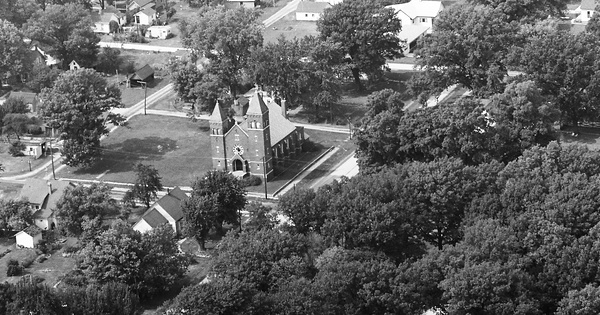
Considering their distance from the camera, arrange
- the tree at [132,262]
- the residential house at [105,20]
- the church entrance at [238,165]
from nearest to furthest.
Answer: the tree at [132,262]
the church entrance at [238,165]
the residential house at [105,20]

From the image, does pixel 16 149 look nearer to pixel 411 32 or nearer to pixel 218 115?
pixel 218 115

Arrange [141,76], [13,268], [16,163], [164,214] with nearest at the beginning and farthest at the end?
[13,268] → [164,214] → [16,163] → [141,76]

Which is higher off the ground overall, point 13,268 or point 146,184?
→ point 146,184

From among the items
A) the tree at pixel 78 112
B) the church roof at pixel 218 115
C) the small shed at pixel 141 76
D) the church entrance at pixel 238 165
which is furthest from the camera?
the small shed at pixel 141 76

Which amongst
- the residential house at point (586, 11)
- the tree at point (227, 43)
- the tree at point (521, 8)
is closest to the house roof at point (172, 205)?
the tree at point (227, 43)

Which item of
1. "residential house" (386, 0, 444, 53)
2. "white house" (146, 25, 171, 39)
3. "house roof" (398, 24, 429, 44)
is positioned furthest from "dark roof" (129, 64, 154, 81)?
"residential house" (386, 0, 444, 53)

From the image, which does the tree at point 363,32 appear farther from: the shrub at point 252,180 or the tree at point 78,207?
the tree at point 78,207

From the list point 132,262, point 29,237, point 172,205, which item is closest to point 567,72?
point 172,205

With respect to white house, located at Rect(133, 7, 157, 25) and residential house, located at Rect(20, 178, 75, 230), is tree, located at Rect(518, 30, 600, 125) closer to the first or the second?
residential house, located at Rect(20, 178, 75, 230)
